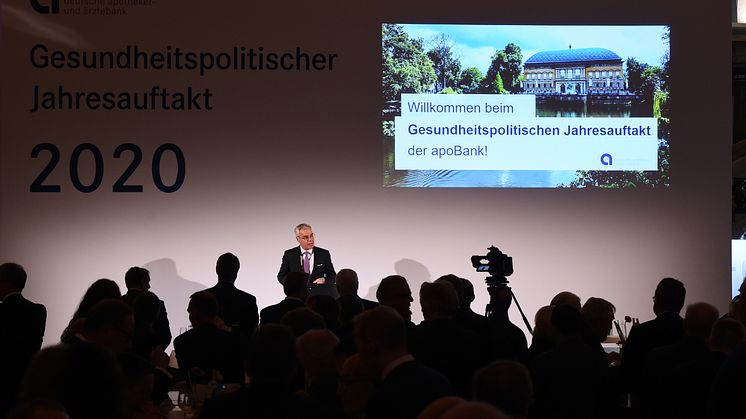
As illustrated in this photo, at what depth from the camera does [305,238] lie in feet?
30.2

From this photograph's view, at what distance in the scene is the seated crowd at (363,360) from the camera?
2.45m

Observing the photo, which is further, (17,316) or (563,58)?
(563,58)

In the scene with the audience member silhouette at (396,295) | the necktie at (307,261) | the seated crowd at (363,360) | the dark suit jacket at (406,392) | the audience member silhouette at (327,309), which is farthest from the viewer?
the necktie at (307,261)

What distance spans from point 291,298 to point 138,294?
0.94 m

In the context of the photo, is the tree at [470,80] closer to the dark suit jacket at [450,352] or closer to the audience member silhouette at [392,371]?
the dark suit jacket at [450,352]

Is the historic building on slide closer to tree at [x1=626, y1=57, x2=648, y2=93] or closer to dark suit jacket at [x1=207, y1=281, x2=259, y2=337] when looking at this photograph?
tree at [x1=626, y1=57, x2=648, y2=93]

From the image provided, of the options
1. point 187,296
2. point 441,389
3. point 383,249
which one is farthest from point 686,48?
point 441,389

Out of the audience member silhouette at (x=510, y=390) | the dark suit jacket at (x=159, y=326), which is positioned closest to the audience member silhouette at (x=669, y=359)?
the audience member silhouette at (x=510, y=390)

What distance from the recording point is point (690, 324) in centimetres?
467

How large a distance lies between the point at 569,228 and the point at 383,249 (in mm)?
1880

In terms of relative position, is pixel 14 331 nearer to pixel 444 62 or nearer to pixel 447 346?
pixel 447 346

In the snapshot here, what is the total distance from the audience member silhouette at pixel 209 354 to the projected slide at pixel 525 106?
208 inches

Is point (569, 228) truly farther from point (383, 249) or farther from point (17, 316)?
point (17, 316)

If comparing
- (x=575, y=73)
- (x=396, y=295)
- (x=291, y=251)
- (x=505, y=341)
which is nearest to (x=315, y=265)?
(x=291, y=251)
